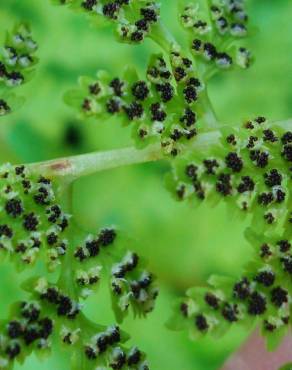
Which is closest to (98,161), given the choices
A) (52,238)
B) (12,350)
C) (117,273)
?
(52,238)

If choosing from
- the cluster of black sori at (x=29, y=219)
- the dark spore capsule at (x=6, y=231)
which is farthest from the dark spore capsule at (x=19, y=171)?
the dark spore capsule at (x=6, y=231)

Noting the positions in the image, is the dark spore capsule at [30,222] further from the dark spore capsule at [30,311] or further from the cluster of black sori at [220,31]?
the cluster of black sori at [220,31]

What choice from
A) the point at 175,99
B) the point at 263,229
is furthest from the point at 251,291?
the point at 175,99

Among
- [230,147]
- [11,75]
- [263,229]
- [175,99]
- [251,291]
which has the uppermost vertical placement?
[11,75]

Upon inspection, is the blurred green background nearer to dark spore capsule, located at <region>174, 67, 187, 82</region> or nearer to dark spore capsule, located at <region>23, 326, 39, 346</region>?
dark spore capsule, located at <region>174, 67, 187, 82</region>

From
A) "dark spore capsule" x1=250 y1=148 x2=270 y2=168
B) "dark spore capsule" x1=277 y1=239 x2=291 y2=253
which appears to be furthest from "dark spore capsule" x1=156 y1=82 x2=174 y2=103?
"dark spore capsule" x1=277 y1=239 x2=291 y2=253

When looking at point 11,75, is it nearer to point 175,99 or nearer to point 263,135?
point 175,99

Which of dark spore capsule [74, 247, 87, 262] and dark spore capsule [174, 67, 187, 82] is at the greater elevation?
dark spore capsule [174, 67, 187, 82]
